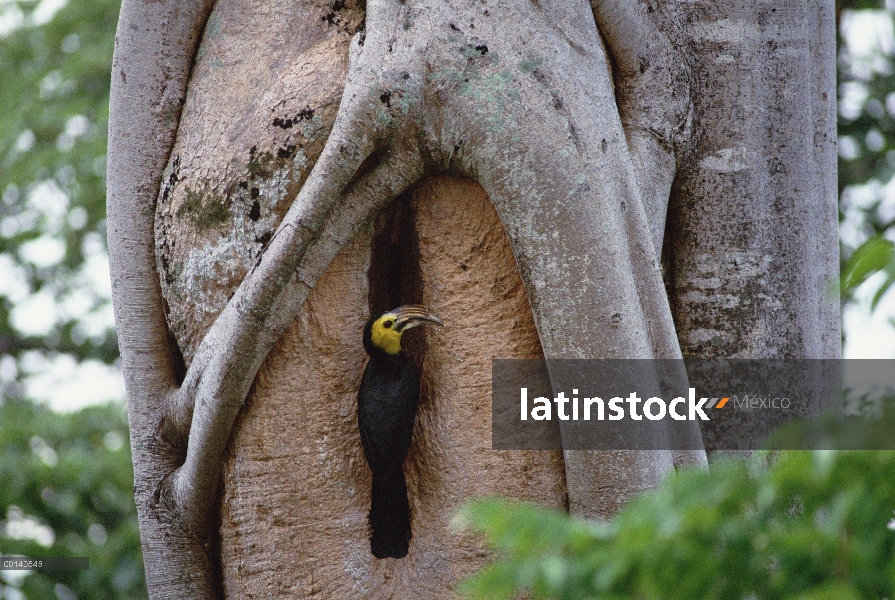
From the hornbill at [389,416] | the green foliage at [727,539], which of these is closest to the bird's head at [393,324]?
the hornbill at [389,416]

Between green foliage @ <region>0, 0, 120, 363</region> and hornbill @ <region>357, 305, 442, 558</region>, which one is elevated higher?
green foliage @ <region>0, 0, 120, 363</region>

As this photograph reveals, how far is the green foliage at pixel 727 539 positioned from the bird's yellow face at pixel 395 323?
907mm

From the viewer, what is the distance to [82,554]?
416 cm

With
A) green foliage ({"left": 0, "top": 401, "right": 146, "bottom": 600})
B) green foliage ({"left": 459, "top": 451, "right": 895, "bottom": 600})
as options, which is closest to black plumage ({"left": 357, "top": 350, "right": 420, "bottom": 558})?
green foliage ({"left": 459, "top": 451, "right": 895, "bottom": 600})

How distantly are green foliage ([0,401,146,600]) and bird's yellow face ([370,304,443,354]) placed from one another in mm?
2617

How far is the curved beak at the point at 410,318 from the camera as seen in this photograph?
6.48 ft

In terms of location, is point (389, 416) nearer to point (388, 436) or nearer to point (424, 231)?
point (388, 436)

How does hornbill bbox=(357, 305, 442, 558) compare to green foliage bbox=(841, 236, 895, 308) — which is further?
hornbill bbox=(357, 305, 442, 558)

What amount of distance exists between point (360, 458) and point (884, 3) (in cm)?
331

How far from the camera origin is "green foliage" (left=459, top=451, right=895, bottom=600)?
0.96 meters

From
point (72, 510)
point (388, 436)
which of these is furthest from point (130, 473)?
point (388, 436)

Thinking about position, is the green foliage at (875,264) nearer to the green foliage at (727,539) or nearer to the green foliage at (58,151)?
the green foliage at (727,539)

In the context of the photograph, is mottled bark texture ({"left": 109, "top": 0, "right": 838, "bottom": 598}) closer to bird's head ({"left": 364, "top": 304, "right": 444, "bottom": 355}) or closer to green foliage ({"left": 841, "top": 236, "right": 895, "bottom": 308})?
bird's head ({"left": 364, "top": 304, "right": 444, "bottom": 355})

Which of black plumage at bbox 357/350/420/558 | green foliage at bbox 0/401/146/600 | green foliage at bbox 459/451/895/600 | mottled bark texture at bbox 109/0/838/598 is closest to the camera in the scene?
green foliage at bbox 459/451/895/600
